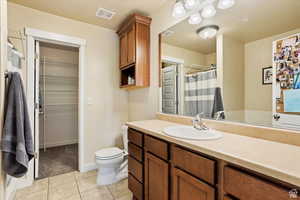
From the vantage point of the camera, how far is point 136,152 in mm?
1605

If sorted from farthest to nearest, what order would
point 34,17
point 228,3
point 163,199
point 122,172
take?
point 122,172 → point 34,17 → point 228,3 → point 163,199

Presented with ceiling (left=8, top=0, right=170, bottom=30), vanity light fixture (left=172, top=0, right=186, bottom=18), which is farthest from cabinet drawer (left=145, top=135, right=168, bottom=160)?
ceiling (left=8, top=0, right=170, bottom=30)

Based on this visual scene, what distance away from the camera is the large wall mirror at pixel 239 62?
1.03m

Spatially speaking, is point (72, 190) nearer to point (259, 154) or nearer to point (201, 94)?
point (201, 94)

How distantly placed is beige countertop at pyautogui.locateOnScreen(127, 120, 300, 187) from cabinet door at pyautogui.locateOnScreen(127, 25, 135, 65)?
151 centimetres

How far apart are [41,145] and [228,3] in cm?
437

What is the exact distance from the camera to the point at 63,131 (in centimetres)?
381

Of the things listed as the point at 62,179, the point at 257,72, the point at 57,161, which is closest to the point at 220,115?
the point at 257,72

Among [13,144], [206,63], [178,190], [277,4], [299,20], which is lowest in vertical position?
[178,190]

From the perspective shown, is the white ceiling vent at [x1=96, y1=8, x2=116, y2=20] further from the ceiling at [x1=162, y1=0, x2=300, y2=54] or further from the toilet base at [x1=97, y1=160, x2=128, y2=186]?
the toilet base at [x1=97, y1=160, x2=128, y2=186]

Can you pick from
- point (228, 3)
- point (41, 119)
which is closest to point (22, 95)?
point (228, 3)

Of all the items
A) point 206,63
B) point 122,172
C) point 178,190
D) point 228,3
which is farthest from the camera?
point 122,172

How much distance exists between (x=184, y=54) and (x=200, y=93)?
0.54 meters

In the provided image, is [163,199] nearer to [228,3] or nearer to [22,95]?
[22,95]
